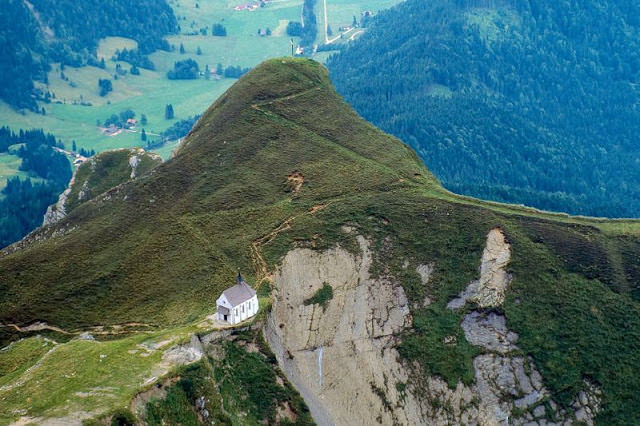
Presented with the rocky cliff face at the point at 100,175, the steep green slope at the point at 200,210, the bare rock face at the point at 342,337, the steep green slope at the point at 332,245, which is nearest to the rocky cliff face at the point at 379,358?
the bare rock face at the point at 342,337

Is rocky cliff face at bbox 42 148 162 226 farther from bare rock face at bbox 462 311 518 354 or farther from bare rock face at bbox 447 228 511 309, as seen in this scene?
bare rock face at bbox 462 311 518 354

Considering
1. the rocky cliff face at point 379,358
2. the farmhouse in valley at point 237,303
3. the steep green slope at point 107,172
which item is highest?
the farmhouse in valley at point 237,303

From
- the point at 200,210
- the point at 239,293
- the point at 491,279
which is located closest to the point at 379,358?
the point at 491,279

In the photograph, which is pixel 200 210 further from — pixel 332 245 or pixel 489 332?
pixel 489 332

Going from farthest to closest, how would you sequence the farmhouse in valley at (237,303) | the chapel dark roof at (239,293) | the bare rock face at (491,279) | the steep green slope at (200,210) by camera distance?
the bare rock face at (491,279), the steep green slope at (200,210), the chapel dark roof at (239,293), the farmhouse in valley at (237,303)

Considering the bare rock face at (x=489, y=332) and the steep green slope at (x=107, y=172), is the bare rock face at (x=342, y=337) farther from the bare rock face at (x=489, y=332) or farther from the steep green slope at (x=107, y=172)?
the steep green slope at (x=107, y=172)

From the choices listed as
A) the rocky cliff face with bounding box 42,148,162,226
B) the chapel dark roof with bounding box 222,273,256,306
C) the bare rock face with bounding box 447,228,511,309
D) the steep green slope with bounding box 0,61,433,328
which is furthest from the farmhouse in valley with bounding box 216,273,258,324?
the rocky cliff face with bounding box 42,148,162,226

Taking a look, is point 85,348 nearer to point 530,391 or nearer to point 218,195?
point 218,195
